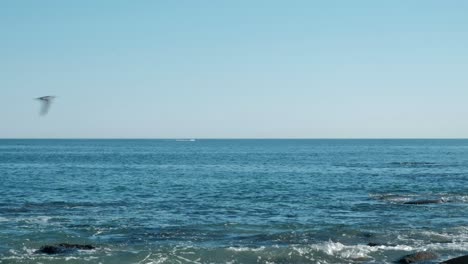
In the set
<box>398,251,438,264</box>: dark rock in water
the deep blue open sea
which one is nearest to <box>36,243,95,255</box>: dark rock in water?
the deep blue open sea

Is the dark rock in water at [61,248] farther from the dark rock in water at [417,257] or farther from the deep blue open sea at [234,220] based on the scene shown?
the dark rock in water at [417,257]

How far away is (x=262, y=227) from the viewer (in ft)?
122

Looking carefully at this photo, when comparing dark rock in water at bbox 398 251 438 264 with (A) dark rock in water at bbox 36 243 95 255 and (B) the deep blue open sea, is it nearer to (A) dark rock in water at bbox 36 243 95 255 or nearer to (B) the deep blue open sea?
(B) the deep blue open sea

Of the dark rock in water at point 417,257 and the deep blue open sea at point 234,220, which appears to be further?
the deep blue open sea at point 234,220

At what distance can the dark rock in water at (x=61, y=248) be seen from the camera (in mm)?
29844

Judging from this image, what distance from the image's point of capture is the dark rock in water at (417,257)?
2725 cm

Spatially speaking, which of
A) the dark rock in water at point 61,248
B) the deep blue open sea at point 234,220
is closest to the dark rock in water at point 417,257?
the deep blue open sea at point 234,220

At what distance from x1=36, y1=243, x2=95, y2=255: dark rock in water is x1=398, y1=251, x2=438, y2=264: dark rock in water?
14.7 m

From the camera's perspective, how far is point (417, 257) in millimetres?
27422

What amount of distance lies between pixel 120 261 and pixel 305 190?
33.0m

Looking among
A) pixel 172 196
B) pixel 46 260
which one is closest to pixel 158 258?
pixel 46 260

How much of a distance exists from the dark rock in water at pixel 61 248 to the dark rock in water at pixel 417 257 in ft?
48.3

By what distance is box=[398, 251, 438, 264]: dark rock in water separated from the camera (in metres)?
27.2

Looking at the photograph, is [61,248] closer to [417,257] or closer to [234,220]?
[234,220]
